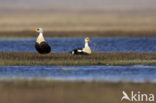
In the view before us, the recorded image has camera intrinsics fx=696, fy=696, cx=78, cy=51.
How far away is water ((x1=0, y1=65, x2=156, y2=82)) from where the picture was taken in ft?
75.7

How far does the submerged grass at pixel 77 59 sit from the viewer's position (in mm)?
28875

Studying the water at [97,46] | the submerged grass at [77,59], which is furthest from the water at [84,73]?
the water at [97,46]

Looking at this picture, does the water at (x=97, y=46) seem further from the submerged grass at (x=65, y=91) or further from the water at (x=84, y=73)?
the submerged grass at (x=65, y=91)

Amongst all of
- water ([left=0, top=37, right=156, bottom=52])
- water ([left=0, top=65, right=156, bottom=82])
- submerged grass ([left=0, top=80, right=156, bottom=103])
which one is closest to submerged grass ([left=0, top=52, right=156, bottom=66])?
water ([left=0, top=65, right=156, bottom=82])

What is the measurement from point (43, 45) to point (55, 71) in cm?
638

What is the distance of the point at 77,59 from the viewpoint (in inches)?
1201

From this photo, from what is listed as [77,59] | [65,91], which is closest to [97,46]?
[77,59]

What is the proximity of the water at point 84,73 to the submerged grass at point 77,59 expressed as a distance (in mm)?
1106

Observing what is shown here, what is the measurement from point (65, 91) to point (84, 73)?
244 inches

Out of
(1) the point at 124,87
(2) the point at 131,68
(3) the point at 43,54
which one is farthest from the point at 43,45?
(1) the point at 124,87

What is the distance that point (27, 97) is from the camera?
1817 cm

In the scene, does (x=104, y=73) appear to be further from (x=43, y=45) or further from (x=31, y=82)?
(x=43, y=45)

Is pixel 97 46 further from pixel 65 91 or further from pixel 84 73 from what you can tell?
pixel 65 91

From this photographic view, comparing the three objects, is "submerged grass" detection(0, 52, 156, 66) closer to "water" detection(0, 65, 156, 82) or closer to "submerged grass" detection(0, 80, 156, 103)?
"water" detection(0, 65, 156, 82)
